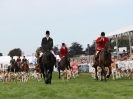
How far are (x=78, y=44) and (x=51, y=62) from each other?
9836 cm

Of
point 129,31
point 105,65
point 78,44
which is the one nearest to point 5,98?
point 105,65

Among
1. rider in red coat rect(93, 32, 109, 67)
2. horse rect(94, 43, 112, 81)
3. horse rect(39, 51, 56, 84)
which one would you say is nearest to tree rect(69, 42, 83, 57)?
rider in red coat rect(93, 32, 109, 67)

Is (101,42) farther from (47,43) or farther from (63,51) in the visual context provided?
(63,51)

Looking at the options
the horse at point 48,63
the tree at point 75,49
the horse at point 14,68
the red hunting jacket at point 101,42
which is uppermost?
the tree at point 75,49

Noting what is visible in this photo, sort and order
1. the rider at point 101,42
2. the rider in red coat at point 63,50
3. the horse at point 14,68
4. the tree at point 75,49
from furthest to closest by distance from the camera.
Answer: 1. the tree at point 75,49
2. the horse at point 14,68
3. the rider in red coat at point 63,50
4. the rider at point 101,42

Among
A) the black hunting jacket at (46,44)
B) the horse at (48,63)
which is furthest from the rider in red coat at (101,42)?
the black hunting jacket at (46,44)

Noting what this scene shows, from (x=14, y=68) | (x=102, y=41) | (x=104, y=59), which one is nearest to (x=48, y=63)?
(x=104, y=59)

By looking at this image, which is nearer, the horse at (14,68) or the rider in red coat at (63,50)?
the rider in red coat at (63,50)

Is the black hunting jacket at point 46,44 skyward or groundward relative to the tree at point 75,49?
groundward

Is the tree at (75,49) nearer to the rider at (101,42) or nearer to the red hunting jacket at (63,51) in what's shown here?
the red hunting jacket at (63,51)

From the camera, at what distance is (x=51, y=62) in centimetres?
2716

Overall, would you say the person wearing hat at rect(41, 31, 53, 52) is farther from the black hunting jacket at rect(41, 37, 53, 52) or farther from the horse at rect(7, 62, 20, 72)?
the horse at rect(7, 62, 20, 72)

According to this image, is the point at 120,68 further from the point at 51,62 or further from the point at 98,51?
the point at 51,62

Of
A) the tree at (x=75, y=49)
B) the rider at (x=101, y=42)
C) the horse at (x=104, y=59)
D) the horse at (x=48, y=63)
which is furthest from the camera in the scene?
the tree at (x=75, y=49)
